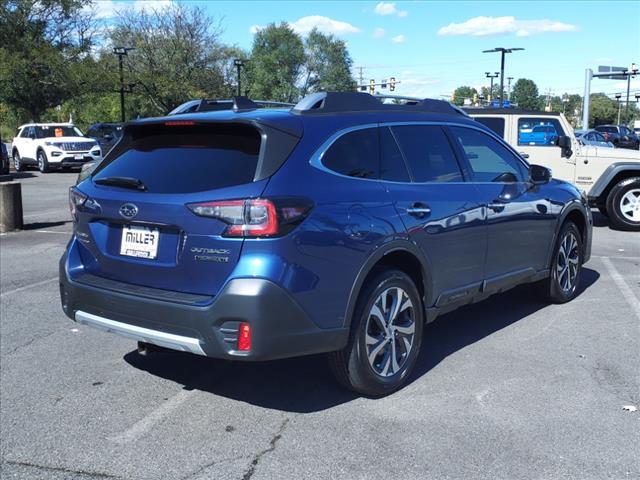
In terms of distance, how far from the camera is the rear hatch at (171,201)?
11.5 ft

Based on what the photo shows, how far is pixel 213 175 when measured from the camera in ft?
12.0

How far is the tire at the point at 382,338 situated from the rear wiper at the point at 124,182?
1.46 meters

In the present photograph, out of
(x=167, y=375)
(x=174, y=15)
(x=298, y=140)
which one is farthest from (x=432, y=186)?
(x=174, y=15)

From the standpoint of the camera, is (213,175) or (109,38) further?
(109,38)

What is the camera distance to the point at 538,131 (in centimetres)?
1159

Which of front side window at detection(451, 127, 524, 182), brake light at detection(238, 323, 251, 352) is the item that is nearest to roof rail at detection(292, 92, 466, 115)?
front side window at detection(451, 127, 524, 182)

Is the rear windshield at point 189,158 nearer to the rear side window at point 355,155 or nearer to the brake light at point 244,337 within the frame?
the rear side window at point 355,155

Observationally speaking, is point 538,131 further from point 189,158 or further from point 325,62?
point 325,62

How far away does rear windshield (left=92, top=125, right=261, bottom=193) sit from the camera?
3.64 m

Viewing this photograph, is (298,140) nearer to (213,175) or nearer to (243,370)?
(213,175)

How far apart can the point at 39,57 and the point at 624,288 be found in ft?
102

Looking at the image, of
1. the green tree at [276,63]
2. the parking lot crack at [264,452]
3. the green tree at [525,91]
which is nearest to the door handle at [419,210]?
the parking lot crack at [264,452]

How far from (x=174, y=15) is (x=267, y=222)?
46969mm

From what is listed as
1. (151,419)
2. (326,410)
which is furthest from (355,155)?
(151,419)
